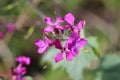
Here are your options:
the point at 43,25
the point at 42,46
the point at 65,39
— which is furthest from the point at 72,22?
the point at 43,25

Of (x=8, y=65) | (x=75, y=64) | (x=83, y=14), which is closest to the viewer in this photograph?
(x=75, y=64)

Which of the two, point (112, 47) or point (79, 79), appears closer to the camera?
point (79, 79)

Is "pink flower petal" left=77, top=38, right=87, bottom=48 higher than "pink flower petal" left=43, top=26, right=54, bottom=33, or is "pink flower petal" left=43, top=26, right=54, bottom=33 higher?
"pink flower petal" left=43, top=26, right=54, bottom=33

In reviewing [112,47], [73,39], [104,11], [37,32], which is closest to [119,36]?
[112,47]

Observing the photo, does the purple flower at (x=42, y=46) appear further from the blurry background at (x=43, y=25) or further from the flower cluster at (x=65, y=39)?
the blurry background at (x=43, y=25)

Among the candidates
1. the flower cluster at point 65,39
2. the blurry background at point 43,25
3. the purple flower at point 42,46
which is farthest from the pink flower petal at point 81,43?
the blurry background at point 43,25

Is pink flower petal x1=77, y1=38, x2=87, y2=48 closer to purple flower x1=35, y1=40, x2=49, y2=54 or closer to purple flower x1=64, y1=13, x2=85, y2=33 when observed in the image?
purple flower x1=64, y1=13, x2=85, y2=33

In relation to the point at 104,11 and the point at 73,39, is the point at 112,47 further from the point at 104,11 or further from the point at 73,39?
the point at 73,39

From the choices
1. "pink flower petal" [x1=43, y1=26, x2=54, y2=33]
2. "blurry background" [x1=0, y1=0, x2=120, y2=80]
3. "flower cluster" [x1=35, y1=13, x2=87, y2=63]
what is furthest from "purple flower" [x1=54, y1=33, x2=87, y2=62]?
"blurry background" [x1=0, y1=0, x2=120, y2=80]
